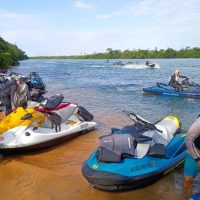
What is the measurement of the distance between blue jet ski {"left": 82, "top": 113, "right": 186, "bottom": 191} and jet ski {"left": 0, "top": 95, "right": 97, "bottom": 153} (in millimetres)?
1886

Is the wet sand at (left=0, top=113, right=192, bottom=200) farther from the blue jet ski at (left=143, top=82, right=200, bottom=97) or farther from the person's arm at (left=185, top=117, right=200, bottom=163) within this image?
Answer: the blue jet ski at (left=143, top=82, right=200, bottom=97)

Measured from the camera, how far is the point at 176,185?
213 inches

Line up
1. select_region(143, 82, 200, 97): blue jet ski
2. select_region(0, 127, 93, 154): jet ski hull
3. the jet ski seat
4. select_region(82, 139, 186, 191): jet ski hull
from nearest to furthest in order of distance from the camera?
select_region(82, 139, 186, 191): jet ski hull → the jet ski seat → select_region(0, 127, 93, 154): jet ski hull → select_region(143, 82, 200, 97): blue jet ski

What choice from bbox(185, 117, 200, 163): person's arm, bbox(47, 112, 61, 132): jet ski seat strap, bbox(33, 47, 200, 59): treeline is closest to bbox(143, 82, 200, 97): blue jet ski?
bbox(47, 112, 61, 132): jet ski seat strap

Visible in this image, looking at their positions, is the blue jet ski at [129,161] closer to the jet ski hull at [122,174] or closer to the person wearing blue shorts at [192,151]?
the jet ski hull at [122,174]

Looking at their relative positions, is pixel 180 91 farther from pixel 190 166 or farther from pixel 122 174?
pixel 190 166

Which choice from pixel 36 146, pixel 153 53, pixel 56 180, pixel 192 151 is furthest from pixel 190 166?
pixel 153 53

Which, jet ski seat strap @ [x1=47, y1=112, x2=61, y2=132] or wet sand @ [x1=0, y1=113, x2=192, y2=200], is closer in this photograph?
wet sand @ [x1=0, y1=113, x2=192, y2=200]

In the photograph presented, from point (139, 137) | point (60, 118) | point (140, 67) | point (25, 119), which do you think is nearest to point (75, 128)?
point (60, 118)

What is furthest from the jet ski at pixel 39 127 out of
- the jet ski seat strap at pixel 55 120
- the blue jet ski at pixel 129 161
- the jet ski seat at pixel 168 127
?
the jet ski seat at pixel 168 127

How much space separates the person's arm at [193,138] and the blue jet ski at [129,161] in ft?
3.37

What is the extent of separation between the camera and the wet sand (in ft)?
16.5

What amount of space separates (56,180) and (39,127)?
1.79 metres

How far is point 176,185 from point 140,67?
124 ft
